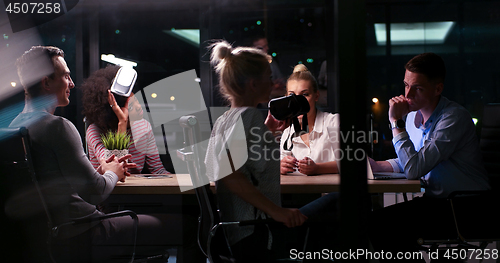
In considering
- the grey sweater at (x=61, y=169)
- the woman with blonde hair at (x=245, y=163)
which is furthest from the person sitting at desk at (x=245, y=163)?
the grey sweater at (x=61, y=169)

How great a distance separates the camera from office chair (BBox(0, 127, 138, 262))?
1582 millimetres

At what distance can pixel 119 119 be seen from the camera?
110 inches

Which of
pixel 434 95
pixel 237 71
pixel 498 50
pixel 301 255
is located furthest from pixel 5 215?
pixel 498 50

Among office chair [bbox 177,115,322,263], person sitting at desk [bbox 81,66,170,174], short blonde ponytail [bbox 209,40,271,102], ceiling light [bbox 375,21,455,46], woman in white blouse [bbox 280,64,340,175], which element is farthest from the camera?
ceiling light [bbox 375,21,455,46]

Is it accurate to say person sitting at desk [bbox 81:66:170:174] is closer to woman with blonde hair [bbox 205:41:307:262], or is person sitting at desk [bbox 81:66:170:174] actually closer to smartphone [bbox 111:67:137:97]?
smartphone [bbox 111:67:137:97]

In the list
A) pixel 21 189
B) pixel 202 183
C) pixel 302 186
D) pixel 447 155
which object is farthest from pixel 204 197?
pixel 447 155

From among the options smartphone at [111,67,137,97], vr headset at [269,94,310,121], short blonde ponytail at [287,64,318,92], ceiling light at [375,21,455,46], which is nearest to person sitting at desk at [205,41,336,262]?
vr headset at [269,94,310,121]

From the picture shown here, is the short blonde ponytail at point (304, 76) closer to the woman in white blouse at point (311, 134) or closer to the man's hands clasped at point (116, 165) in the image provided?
the woman in white blouse at point (311, 134)

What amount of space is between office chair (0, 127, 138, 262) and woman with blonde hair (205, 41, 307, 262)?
65 centimetres

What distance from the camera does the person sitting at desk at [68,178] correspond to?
5.46 ft

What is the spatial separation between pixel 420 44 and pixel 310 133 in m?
2.60

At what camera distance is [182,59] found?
4.38 m

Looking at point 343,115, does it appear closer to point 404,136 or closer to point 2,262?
point 404,136

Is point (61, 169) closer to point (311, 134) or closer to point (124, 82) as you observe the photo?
point (124, 82)
